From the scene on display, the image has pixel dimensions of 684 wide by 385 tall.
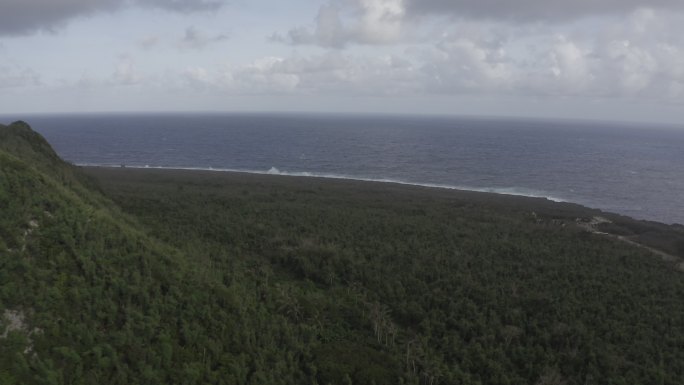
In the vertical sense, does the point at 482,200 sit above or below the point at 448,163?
below

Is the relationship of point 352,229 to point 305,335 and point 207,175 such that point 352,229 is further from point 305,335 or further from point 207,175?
point 207,175

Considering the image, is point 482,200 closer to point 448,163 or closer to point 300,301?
point 300,301

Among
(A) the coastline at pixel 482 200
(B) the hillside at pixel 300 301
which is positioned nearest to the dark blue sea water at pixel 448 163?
(A) the coastline at pixel 482 200

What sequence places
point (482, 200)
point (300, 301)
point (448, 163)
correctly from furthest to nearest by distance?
1. point (448, 163)
2. point (482, 200)
3. point (300, 301)

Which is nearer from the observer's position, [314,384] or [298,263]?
[314,384]

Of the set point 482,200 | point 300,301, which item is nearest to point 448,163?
point 482,200

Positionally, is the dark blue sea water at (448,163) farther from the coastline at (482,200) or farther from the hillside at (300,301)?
the hillside at (300,301)

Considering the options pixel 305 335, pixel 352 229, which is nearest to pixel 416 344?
pixel 305 335

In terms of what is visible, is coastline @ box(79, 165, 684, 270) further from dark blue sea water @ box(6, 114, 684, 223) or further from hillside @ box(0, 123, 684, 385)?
dark blue sea water @ box(6, 114, 684, 223)
